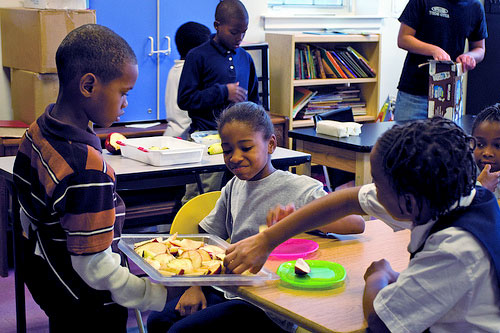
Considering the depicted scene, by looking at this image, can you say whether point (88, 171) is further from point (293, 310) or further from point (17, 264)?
point (17, 264)

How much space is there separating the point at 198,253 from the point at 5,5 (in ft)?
10.7

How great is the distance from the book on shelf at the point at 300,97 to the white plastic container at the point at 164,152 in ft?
7.25

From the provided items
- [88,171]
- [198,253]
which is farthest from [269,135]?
[88,171]

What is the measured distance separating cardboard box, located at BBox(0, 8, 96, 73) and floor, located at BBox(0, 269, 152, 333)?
132 cm

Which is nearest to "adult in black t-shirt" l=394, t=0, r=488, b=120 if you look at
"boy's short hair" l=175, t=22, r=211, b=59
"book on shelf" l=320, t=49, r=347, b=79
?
"boy's short hair" l=175, t=22, r=211, b=59

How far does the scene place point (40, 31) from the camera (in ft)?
12.2

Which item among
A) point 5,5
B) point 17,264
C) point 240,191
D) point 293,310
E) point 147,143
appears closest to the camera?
point 293,310

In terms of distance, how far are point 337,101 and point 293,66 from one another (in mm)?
673

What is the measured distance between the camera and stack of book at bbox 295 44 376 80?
17.0 ft

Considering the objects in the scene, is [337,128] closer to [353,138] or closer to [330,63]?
Answer: [353,138]

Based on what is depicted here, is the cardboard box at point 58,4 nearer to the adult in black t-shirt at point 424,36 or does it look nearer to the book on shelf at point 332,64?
the adult in black t-shirt at point 424,36

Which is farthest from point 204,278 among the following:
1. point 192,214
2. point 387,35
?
point 387,35

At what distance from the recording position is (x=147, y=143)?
308 centimetres

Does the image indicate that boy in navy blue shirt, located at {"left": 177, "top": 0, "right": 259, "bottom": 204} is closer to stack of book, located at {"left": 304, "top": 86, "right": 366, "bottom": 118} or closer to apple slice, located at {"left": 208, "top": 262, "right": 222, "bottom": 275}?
stack of book, located at {"left": 304, "top": 86, "right": 366, "bottom": 118}
